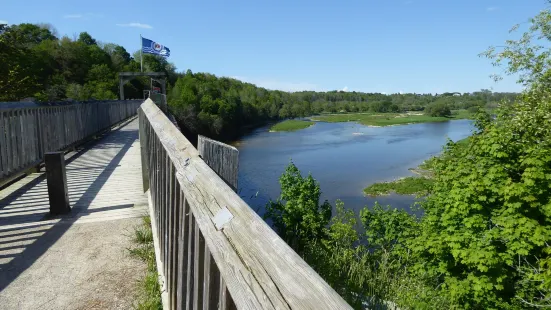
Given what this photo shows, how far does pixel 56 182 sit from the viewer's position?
4465 mm

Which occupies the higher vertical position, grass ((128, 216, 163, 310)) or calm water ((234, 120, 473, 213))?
grass ((128, 216, 163, 310))

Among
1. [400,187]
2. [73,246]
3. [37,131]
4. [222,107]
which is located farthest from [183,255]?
[222,107]

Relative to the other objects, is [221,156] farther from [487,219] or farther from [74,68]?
[74,68]

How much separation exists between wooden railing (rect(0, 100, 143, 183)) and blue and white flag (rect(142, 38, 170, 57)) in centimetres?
2505

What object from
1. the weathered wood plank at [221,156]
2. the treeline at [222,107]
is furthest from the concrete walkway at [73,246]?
the treeline at [222,107]

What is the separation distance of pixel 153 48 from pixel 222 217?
3736cm

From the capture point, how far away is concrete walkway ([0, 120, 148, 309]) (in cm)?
276

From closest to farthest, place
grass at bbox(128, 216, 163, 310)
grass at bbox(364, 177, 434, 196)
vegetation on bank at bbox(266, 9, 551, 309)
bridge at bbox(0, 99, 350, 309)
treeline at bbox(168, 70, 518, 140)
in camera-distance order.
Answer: bridge at bbox(0, 99, 350, 309) → grass at bbox(128, 216, 163, 310) → vegetation on bank at bbox(266, 9, 551, 309) → grass at bbox(364, 177, 434, 196) → treeline at bbox(168, 70, 518, 140)

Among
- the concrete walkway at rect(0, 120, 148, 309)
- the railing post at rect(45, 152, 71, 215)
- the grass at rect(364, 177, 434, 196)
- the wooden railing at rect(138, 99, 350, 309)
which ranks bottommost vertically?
the grass at rect(364, 177, 434, 196)

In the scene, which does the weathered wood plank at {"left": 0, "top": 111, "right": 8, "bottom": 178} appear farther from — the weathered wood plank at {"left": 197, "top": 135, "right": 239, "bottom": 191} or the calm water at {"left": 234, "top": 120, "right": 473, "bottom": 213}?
the calm water at {"left": 234, "top": 120, "right": 473, "bottom": 213}

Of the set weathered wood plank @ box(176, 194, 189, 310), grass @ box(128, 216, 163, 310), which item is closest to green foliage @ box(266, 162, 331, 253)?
grass @ box(128, 216, 163, 310)

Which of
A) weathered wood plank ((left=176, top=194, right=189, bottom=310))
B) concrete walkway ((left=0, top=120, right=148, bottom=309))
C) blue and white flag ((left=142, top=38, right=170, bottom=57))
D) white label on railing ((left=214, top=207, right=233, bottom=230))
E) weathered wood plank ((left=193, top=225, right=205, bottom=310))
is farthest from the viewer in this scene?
blue and white flag ((left=142, top=38, right=170, bottom=57))

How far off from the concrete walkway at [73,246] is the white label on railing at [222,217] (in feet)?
6.59

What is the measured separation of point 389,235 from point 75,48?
6187cm
